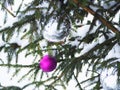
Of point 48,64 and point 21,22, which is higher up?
point 21,22

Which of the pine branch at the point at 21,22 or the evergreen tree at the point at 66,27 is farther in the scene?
the pine branch at the point at 21,22

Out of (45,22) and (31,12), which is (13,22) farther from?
(45,22)

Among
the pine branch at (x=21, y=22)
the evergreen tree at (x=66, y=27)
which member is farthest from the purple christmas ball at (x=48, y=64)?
the pine branch at (x=21, y=22)

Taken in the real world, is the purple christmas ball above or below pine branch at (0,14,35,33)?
below

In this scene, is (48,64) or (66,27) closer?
(66,27)

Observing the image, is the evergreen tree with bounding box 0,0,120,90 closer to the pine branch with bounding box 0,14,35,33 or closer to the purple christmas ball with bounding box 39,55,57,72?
the pine branch with bounding box 0,14,35,33

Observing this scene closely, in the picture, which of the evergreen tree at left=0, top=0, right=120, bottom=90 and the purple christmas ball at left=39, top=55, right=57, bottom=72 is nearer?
the evergreen tree at left=0, top=0, right=120, bottom=90

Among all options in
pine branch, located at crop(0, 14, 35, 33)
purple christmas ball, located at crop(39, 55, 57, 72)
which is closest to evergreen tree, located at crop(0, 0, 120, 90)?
pine branch, located at crop(0, 14, 35, 33)

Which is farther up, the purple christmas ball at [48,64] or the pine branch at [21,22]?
the pine branch at [21,22]

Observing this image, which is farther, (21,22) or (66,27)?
(21,22)

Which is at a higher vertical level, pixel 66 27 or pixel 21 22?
pixel 21 22

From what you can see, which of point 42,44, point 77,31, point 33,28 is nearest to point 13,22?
point 33,28

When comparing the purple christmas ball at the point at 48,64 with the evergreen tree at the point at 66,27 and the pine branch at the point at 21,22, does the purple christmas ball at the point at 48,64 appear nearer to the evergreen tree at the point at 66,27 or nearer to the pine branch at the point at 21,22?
the evergreen tree at the point at 66,27

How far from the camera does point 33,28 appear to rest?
8.66ft
